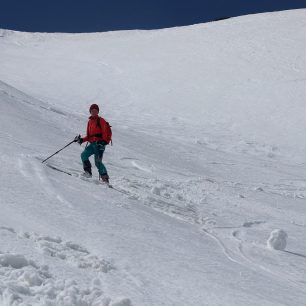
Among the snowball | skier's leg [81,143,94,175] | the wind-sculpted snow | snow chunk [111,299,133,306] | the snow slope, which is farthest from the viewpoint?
skier's leg [81,143,94,175]

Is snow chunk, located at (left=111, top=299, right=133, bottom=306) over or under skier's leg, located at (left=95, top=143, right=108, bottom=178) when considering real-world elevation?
under

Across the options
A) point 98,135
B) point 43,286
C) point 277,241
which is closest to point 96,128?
point 98,135

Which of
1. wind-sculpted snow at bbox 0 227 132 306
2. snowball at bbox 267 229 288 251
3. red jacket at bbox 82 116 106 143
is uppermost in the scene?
red jacket at bbox 82 116 106 143

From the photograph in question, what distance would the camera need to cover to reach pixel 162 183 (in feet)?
35.9

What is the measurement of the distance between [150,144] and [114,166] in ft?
14.8

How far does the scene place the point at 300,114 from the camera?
75.3 ft

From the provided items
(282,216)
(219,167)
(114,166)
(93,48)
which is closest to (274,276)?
(282,216)

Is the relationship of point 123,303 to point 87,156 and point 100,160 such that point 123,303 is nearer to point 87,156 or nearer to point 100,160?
point 100,160

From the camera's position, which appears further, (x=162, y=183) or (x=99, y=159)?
(x=162, y=183)

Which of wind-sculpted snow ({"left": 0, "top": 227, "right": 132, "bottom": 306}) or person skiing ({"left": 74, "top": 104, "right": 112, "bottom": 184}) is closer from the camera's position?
wind-sculpted snow ({"left": 0, "top": 227, "right": 132, "bottom": 306})

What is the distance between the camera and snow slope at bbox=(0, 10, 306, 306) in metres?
4.66

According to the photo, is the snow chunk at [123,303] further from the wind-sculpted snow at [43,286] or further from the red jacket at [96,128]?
the red jacket at [96,128]

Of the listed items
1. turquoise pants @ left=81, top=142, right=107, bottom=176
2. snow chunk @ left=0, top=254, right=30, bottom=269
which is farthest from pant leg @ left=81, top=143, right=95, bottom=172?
snow chunk @ left=0, top=254, right=30, bottom=269

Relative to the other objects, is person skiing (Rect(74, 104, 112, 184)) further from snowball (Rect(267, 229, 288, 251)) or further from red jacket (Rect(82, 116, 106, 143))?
snowball (Rect(267, 229, 288, 251))
